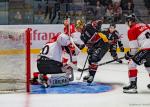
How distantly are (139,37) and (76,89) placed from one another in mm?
1329

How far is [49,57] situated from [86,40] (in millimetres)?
1127

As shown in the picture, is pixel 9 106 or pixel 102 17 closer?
pixel 9 106

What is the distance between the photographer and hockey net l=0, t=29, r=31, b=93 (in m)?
8.12

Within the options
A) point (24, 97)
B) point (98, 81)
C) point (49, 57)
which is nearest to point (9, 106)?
point (24, 97)

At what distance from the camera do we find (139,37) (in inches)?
321

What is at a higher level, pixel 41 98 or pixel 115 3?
pixel 115 3

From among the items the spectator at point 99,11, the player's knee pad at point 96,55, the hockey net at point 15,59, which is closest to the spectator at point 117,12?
the spectator at point 99,11

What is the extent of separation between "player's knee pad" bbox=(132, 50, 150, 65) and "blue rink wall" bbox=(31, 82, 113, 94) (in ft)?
2.42

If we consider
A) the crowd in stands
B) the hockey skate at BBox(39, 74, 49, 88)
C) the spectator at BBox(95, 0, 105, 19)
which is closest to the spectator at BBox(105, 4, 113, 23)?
the crowd in stands

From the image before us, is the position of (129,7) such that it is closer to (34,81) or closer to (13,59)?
(34,81)

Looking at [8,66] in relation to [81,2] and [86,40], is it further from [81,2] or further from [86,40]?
[81,2]

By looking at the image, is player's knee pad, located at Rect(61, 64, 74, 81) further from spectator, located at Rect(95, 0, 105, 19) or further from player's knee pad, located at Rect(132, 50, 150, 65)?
spectator, located at Rect(95, 0, 105, 19)

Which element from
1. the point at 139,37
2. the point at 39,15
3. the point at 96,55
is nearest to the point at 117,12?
the point at 39,15

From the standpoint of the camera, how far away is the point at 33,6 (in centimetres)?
1567
